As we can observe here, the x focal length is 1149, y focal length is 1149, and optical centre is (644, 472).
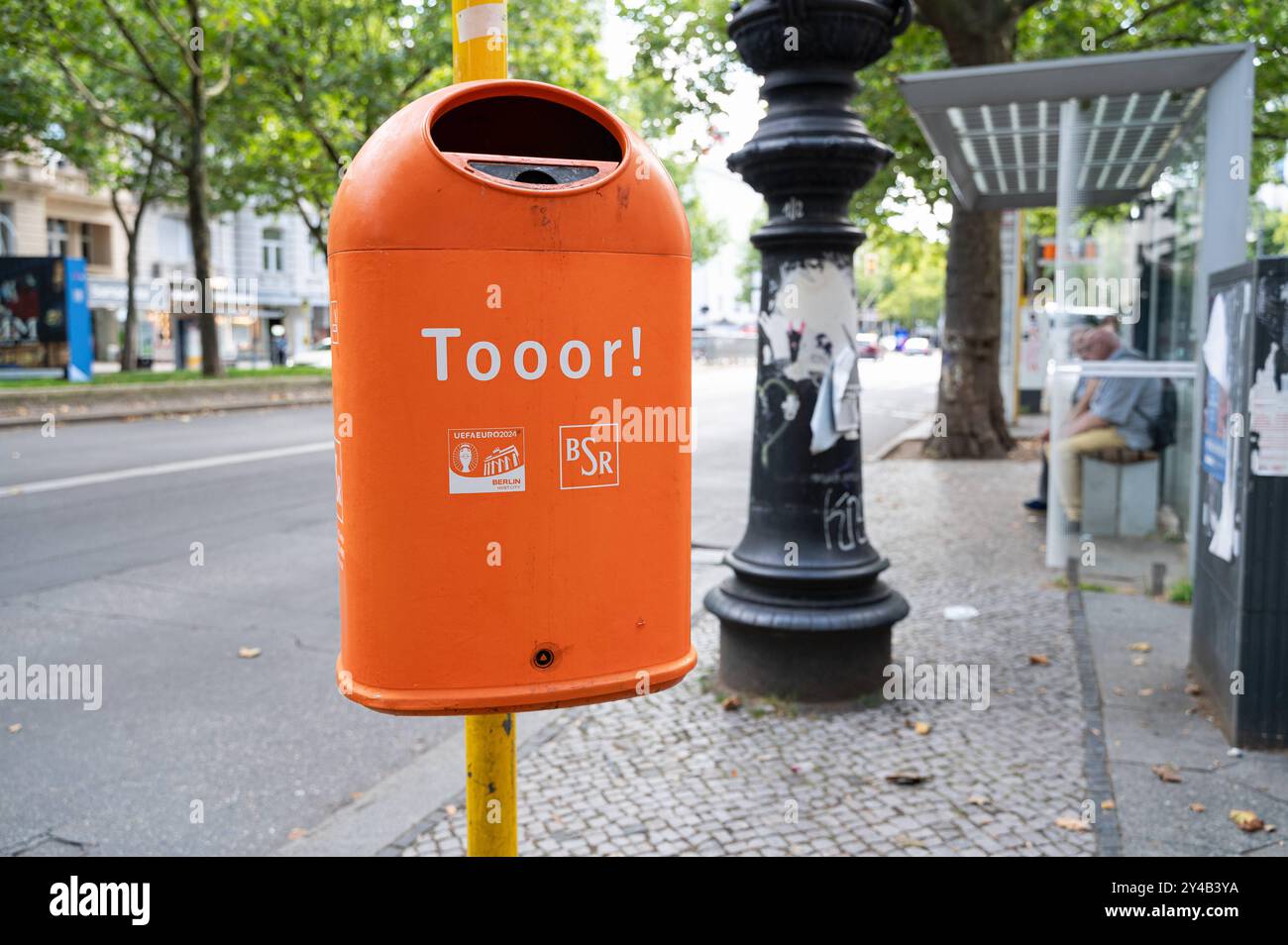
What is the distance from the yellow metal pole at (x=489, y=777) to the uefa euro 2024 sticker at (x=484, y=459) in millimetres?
520

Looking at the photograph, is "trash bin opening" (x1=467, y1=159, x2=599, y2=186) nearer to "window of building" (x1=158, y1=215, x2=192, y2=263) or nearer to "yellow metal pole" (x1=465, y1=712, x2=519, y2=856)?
"yellow metal pole" (x1=465, y1=712, x2=519, y2=856)

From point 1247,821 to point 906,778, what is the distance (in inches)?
42.7

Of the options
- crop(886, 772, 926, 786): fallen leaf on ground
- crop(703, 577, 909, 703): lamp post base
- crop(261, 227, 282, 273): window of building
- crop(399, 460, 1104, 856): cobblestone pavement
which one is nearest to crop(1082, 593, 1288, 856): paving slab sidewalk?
crop(399, 460, 1104, 856): cobblestone pavement

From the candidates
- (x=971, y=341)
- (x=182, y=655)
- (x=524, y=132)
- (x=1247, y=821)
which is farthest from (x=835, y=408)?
(x=971, y=341)

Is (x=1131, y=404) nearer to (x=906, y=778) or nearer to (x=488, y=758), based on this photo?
(x=906, y=778)

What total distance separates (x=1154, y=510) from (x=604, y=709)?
16.6ft

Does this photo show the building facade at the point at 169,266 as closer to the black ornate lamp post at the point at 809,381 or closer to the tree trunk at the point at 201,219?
the tree trunk at the point at 201,219

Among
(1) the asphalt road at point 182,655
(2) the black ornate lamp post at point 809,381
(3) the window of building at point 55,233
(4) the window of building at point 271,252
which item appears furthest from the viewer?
(4) the window of building at point 271,252

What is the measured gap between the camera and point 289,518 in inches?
367

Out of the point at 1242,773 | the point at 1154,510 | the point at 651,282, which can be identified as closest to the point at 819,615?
the point at 1242,773

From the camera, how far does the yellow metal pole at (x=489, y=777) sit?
7.14 feet

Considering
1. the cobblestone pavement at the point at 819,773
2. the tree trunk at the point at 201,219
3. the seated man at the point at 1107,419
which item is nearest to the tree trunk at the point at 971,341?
the seated man at the point at 1107,419

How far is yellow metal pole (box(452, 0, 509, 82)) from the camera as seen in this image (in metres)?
2.07

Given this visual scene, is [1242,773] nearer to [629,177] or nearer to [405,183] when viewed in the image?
[629,177]
